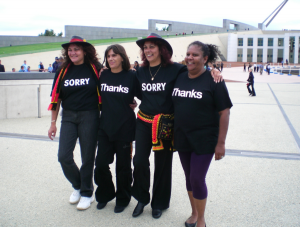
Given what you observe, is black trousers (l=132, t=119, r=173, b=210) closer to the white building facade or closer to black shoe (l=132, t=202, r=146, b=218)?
black shoe (l=132, t=202, r=146, b=218)

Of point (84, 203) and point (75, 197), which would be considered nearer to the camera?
point (84, 203)

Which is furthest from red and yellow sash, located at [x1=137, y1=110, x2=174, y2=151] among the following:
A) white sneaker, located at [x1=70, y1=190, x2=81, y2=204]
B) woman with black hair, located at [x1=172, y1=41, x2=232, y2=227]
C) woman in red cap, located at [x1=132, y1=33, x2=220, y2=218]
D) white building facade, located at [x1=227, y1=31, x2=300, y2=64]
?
white building facade, located at [x1=227, y1=31, x2=300, y2=64]

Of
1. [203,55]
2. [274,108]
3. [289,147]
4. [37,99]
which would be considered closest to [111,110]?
[203,55]

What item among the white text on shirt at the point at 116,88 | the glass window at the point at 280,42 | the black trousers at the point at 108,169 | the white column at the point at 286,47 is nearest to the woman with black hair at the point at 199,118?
the white text on shirt at the point at 116,88

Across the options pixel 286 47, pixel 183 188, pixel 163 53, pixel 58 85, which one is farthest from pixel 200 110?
pixel 286 47

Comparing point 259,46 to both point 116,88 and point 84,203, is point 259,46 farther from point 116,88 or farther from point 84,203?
point 84,203

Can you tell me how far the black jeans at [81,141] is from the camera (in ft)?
11.0

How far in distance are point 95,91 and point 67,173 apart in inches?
40.6

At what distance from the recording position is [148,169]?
3.22 metres

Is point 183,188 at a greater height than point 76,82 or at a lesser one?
lesser

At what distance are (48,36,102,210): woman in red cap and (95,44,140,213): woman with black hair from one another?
146 mm

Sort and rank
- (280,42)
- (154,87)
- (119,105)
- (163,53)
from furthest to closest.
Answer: (280,42), (119,105), (163,53), (154,87)

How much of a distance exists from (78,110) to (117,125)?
0.53m

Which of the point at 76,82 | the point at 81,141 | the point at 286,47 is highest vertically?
the point at 286,47
